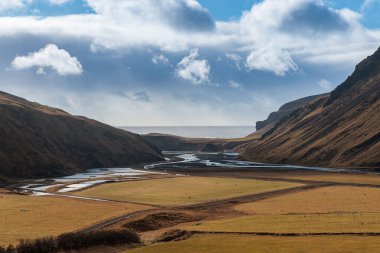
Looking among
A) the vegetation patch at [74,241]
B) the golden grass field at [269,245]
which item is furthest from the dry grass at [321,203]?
the vegetation patch at [74,241]

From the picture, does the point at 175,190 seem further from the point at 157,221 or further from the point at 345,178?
the point at 345,178

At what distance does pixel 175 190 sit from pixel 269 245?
75333mm

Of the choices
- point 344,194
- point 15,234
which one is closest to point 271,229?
point 15,234

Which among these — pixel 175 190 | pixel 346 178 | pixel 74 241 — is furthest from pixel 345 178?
pixel 74 241

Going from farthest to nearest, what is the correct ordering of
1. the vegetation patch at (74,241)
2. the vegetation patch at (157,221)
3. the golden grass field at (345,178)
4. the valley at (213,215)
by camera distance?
1. the golden grass field at (345,178)
2. the vegetation patch at (157,221)
3. the valley at (213,215)
4. the vegetation patch at (74,241)

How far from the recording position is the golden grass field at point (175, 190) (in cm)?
11147

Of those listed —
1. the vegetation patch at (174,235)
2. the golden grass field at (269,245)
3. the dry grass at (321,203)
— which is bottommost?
the vegetation patch at (174,235)

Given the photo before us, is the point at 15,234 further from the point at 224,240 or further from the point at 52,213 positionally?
the point at 224,240

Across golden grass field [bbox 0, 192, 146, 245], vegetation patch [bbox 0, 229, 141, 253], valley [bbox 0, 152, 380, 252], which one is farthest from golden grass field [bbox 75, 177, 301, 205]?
vegetation patch [bbox 0, 229, 141, 253]

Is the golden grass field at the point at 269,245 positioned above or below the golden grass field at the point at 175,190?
below

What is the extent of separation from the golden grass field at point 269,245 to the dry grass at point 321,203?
28.2 m

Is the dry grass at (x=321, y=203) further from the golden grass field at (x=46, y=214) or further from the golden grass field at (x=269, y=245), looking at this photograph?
the golden grass field at (x=269, y=245)

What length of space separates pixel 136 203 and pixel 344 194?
164 ft

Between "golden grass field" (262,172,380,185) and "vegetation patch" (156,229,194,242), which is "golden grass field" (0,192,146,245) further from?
"golden grass field" (262,172,380,185)
